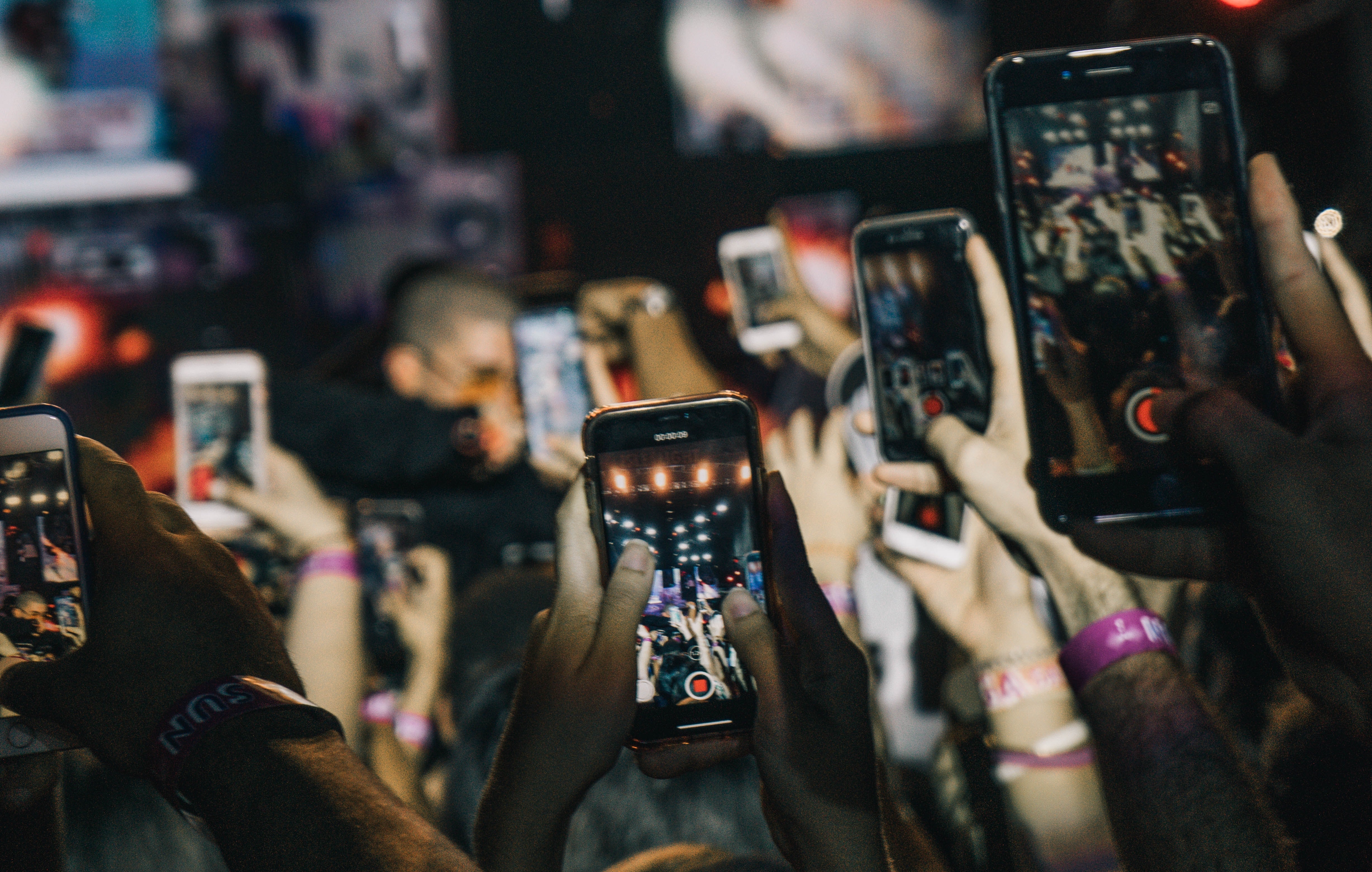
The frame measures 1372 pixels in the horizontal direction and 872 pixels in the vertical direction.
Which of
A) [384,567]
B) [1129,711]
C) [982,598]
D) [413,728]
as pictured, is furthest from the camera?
[384,567]

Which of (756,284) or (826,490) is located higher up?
(756,284)

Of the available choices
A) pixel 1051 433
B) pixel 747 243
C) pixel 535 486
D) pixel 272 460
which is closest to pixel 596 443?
pixel 1051 433

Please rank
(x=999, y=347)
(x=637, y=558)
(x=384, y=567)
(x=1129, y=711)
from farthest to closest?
(x=384, y=567)
(x=999, y=347)
(x=1129, y=711)
(x=637, y=558)

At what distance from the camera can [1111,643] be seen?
2.54 feet

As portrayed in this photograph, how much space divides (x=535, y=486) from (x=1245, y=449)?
6.22 feet

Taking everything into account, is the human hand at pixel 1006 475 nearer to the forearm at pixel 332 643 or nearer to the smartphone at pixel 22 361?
the forearm at pixel 332 643

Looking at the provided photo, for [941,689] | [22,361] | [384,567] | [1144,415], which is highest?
[22,361]

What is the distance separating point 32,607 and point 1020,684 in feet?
2.90

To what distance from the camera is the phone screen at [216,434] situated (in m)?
1.29

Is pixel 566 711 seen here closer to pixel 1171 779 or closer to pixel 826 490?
pixel 1171 779

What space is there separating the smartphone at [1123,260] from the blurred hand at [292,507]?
0.84 metres

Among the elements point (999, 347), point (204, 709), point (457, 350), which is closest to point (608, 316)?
point (457, 350)

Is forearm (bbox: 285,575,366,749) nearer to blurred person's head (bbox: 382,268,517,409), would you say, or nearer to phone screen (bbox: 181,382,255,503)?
phone screen (bbox: 181,382,255,503)

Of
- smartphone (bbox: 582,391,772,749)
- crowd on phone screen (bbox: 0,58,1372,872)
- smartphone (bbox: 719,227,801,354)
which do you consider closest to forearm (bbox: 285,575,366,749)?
crowd on phone screen (bbox: 0,58,1372,872)
